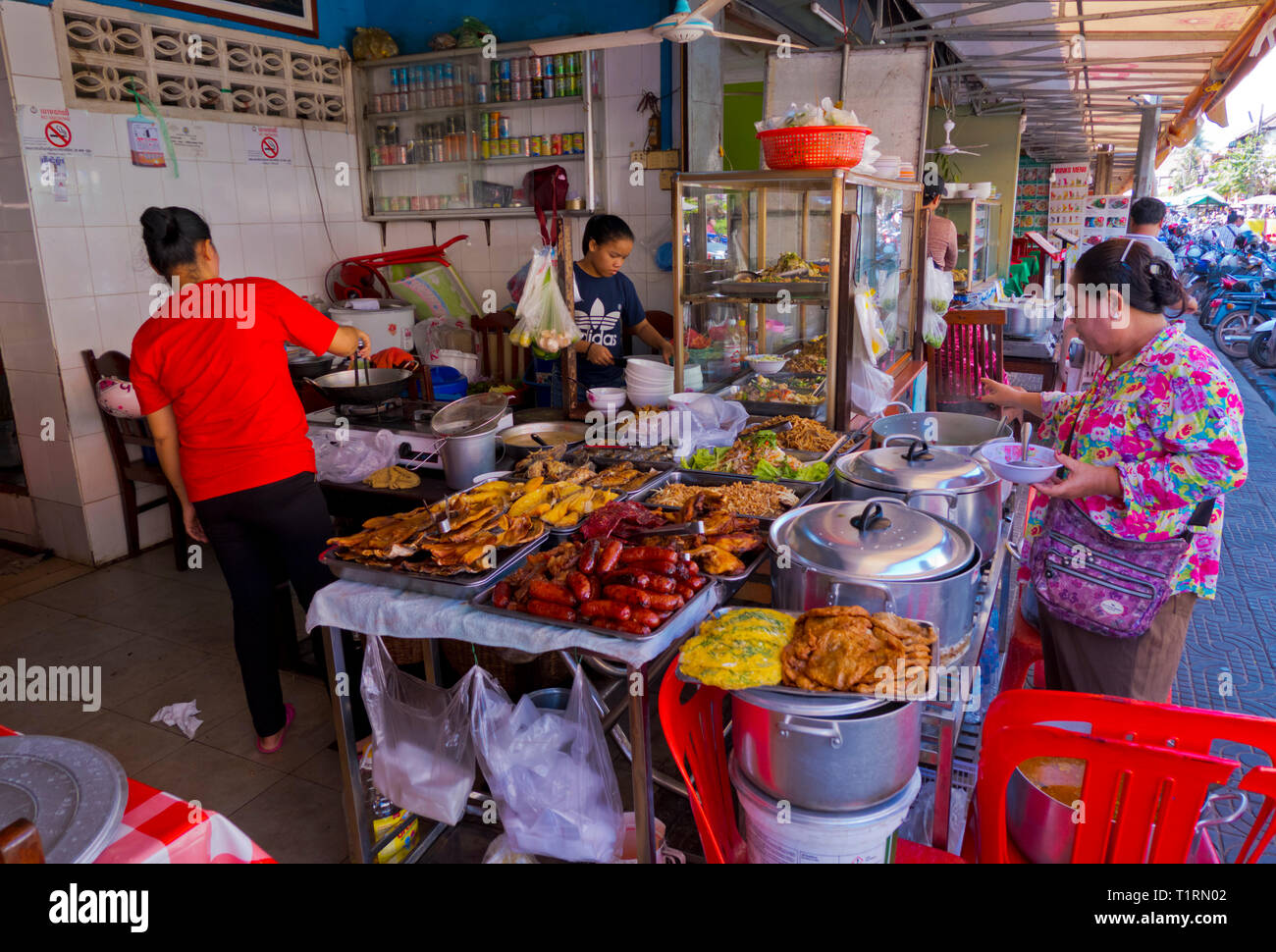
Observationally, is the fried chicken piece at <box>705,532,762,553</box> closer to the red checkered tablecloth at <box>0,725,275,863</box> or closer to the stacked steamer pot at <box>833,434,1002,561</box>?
the stacked steamer pot at <box>833,434,1002,561</box>

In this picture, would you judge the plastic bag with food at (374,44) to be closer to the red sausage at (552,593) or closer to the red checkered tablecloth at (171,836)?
the red sausage at (552,593)

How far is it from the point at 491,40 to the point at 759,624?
17.8ft

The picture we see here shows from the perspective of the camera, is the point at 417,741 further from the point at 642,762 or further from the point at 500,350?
the point at 500,350

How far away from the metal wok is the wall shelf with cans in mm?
2649

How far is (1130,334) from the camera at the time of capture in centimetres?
224

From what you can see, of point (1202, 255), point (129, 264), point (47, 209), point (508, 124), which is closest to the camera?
point (47, 209)

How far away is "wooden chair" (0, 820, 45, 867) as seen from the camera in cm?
98

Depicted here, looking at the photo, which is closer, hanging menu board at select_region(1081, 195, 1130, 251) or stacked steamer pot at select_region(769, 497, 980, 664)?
stacked steamer pot at select_region(769, 497, 980, 664)

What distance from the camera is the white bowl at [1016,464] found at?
2.19 m

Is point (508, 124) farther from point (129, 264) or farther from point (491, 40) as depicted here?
point (129, 264)

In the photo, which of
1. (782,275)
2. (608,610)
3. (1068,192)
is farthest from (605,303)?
(1068,192)

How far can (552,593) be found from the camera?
2066mm

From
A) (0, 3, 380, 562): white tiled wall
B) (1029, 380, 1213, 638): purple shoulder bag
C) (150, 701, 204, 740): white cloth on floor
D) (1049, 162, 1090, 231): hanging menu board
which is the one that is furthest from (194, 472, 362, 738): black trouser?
(1049, 162, 1090, 231): hanging menu board

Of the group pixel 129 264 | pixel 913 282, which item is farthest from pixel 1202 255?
pixel 129 264
